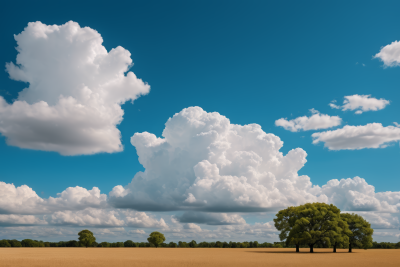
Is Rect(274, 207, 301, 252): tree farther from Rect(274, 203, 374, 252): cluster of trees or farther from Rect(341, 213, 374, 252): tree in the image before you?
Rect(341, 213, 374, 252): tree

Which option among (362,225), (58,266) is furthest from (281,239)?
(58,266)

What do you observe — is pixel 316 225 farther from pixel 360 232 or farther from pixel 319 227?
pixel 360 232

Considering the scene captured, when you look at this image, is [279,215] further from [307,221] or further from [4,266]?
[4,266]

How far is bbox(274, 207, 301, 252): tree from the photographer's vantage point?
101 metres

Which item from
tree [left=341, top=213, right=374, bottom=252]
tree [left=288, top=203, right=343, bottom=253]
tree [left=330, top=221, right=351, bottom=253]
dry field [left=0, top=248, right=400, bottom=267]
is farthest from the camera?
tree [left=341, top=213, right=374, bottom=252]

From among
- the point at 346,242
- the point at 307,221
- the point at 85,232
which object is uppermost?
the point at 307,221

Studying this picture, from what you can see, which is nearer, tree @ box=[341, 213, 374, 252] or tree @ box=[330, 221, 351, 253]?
tree @ box=[330, 221, 351, 253]

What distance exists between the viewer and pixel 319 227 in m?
98.7

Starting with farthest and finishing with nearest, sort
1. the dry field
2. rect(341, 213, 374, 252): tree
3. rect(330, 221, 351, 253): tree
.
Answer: rect(341, 213, 374, 252): tree < rect(330, 221, 351, 253): tree < the dry field

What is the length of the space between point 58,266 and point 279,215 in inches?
3361

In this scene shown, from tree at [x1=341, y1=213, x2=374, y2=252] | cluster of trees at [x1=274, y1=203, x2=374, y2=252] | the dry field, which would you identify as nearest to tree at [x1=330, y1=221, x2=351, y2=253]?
cluster of trees at [x1=274, y1=203, x2=374, y2=252]

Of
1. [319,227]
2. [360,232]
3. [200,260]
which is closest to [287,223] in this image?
[319,227]

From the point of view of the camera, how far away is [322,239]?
94.2m

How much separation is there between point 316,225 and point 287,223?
1409cm
